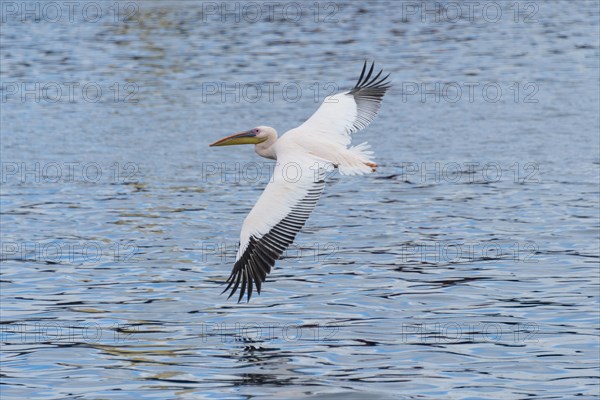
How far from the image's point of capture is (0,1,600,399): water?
1109 centimetres

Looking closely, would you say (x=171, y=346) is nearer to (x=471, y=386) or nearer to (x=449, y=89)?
(x=471, y=386)

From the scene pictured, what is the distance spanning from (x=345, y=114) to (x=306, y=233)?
300 centimetres

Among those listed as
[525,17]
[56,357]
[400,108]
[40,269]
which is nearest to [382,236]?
[40,269]

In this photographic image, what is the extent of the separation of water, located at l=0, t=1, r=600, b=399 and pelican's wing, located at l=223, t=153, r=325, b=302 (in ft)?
2.62

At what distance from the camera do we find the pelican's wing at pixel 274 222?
36.8ft

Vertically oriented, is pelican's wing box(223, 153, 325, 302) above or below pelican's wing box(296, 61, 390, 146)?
below

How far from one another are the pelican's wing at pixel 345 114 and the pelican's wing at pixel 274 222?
109cm
